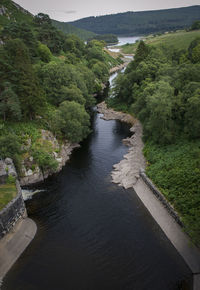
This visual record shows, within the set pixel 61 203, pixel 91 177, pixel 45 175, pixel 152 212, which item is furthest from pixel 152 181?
pixel 45 175

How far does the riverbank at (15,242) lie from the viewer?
1151 inches

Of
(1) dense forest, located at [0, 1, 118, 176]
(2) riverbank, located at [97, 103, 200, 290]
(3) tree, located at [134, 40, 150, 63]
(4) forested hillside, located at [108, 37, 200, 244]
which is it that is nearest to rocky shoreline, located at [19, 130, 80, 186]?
(1) dense forest, located at [0, 1, 118, 176]

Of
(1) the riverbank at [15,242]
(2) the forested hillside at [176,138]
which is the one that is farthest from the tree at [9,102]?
(2) the forested hillside at [176,138]

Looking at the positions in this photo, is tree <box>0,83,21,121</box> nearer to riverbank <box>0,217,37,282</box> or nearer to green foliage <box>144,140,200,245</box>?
riverbank <box>0,217,37,282</box>

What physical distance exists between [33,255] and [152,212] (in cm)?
1912

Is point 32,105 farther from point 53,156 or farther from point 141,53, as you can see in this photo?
point 141,53

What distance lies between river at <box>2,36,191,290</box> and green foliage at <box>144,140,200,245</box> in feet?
15.1

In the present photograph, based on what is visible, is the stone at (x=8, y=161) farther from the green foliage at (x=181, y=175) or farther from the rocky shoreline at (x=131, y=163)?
the green foliage at (x=181, y=175)

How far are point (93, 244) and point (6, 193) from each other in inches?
607

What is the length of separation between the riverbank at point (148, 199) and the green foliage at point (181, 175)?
5.70 feet

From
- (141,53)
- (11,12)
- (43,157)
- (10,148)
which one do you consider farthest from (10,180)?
(11,12)

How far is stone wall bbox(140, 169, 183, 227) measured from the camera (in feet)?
109

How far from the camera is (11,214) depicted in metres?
32.9

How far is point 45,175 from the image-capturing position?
4709 cm
